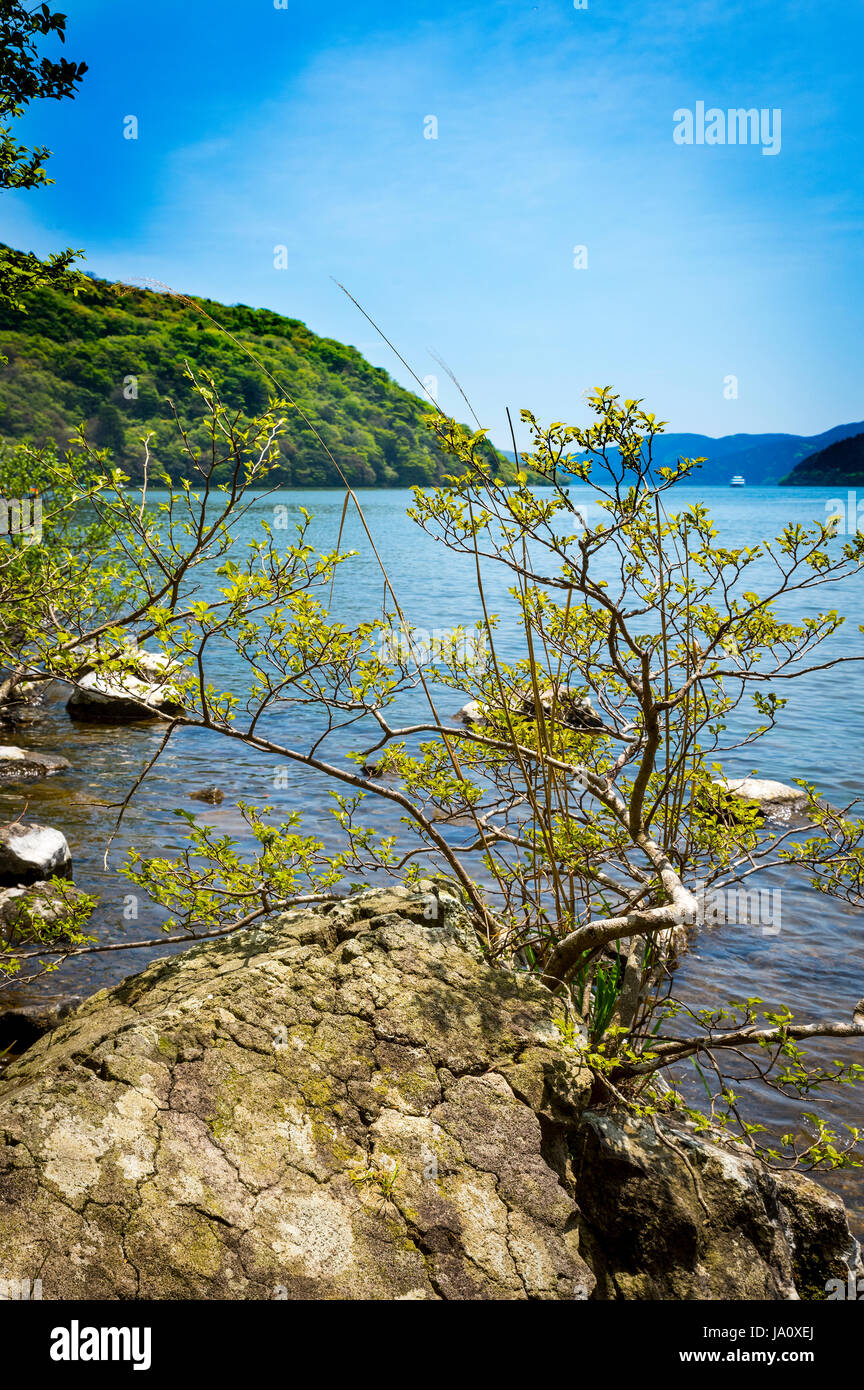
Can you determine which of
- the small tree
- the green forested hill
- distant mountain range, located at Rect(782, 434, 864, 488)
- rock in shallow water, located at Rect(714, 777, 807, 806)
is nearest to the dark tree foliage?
the small tree

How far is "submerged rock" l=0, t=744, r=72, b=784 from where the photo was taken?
13.9 meters

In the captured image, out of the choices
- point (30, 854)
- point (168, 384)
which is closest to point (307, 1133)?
point (30, 854)

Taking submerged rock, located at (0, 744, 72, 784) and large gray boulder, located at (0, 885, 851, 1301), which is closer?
large gray boulder, located at (0, 885, 851, 1301)

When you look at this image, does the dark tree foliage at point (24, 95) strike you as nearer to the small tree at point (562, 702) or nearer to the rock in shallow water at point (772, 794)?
the small tree at point (562, 702)

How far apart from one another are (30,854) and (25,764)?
505 centimetres

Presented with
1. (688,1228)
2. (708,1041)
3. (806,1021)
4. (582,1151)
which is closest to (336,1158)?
(582,1151)

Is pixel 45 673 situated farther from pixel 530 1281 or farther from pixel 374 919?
pixel 530 1281

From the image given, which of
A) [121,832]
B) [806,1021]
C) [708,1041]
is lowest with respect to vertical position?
[806,1021]

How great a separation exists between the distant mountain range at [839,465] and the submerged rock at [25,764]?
480 feet

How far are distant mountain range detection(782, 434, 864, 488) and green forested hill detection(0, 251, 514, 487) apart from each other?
74.6 metres

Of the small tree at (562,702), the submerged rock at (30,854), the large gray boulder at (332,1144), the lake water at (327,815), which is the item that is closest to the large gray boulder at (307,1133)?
the large gray boulder at (332,1144)

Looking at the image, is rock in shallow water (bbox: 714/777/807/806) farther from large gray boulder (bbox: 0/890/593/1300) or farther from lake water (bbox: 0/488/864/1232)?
large gray boulder (bbox: 0/890/593/1300)

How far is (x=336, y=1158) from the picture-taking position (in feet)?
10.3

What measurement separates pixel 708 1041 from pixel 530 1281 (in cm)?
133
